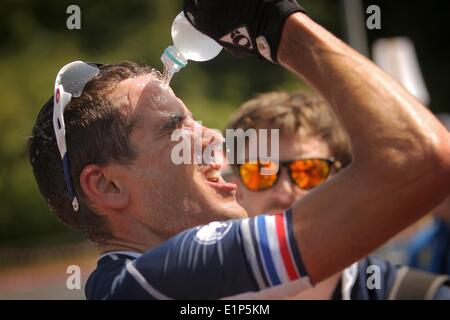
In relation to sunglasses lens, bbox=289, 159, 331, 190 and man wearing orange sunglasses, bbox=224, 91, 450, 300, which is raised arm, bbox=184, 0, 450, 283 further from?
sunglasses lens, bbox=289, 159, 331, 190

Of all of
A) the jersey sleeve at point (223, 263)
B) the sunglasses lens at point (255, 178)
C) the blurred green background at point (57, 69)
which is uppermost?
the blurred green background at point (57, 69)

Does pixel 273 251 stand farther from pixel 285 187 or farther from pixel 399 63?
pixel 399 63

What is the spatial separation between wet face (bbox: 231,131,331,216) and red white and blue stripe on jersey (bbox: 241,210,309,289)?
199 cm

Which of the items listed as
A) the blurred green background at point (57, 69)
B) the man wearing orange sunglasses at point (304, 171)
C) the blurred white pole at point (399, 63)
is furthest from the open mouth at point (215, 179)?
the blurred green background at point (57, 69)

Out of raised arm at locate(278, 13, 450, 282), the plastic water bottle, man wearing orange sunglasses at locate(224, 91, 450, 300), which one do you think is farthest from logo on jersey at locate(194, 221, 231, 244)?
man wearing orange sunglasses at locate(224, 91, 450, 300)

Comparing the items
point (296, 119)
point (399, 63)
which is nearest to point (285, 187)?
point (296, 119)

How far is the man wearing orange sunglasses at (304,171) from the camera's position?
3.69 metres

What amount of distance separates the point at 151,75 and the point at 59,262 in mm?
16442

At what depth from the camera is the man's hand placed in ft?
6.70

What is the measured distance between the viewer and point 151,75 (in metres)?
2.58

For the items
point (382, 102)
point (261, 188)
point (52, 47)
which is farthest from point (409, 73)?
point (52, 47)

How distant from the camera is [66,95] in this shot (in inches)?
95.7

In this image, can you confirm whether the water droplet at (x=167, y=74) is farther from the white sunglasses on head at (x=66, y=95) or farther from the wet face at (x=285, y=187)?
the wet face at (x=285, y=187)

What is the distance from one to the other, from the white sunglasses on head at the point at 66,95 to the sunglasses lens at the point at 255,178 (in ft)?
5.47
